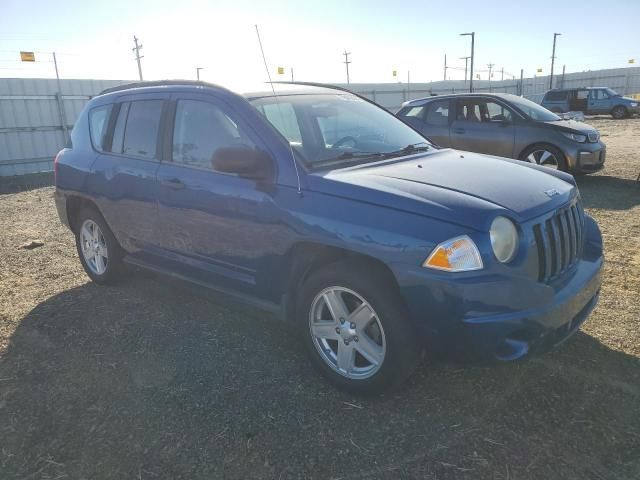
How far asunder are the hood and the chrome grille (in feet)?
0.26

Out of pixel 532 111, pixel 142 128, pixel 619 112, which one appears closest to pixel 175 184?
pixel 142 128

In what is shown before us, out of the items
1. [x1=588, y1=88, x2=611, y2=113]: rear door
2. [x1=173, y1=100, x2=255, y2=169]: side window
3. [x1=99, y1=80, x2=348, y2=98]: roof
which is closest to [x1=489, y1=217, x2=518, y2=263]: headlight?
[x1=173, y1=100, x2=255, y2=169]: side window

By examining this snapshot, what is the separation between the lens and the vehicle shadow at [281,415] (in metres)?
2.46

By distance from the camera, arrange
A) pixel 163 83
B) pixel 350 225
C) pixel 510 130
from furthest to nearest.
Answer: pixel 510 130, pixel 163 83, pixel 350 225

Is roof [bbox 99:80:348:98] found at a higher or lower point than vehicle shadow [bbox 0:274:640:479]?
higher

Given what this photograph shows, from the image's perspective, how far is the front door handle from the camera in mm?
3634

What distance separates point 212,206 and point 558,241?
213cm

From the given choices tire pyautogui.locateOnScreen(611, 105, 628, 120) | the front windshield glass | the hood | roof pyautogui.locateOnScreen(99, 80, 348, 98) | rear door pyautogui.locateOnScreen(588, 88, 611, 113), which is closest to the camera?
the hood

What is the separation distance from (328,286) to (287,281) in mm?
387

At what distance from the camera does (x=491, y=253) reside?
2.48 m

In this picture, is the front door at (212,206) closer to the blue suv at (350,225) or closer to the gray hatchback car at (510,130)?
the blue suv at (350,225)

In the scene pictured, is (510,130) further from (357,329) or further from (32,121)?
(32,121)

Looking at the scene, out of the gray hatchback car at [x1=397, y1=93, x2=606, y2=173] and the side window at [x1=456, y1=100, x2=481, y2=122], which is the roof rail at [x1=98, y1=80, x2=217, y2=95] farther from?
the side window at [x1=456, y1=100, x2=481, y2=122]

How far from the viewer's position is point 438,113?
9641 mm
